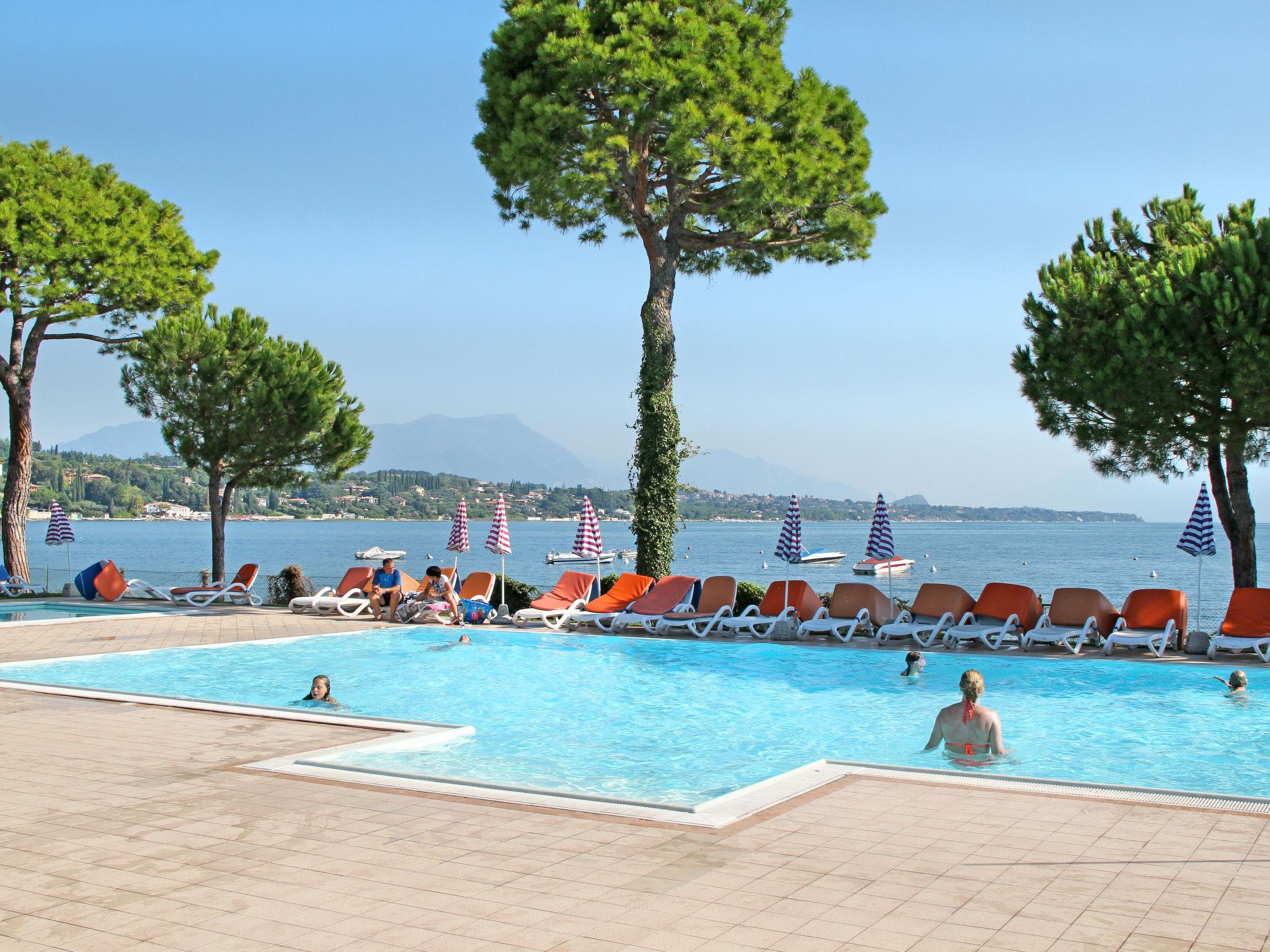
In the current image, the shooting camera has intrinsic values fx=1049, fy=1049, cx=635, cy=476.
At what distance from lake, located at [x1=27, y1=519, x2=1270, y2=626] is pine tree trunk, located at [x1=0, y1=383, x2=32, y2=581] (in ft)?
13.1

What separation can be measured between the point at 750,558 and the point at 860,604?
7569cm

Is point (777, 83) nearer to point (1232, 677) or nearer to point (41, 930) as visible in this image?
point (1232, 677)

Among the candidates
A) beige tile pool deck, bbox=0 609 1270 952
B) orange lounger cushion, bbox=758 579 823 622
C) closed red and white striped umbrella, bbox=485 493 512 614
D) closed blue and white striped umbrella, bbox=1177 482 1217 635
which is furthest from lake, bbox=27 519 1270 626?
beige tile pool deck, bbox=0 609 1270 952

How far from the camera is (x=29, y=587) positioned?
22.3 m

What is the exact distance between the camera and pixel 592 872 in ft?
14.2

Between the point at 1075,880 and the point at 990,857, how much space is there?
43 centimetres

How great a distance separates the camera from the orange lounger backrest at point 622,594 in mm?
16495

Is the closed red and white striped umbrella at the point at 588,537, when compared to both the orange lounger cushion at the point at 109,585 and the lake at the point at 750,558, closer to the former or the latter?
the orange lounger cushion at the point at 109,585

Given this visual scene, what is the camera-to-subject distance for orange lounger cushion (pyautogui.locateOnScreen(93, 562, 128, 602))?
20.2 metres

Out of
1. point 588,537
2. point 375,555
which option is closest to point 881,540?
point 588,537

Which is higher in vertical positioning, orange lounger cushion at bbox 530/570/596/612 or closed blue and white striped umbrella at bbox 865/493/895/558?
closed blue and white striped umbrella at bbox 865/493/895/558

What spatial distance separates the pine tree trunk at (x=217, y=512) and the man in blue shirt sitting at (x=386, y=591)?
23.9 feet

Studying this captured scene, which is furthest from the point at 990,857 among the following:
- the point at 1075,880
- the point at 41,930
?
the point at 41,930

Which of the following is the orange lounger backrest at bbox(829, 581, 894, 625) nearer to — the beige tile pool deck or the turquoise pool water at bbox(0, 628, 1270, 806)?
the turquoise pool water at bbox(0, 628, 1270, 806)
